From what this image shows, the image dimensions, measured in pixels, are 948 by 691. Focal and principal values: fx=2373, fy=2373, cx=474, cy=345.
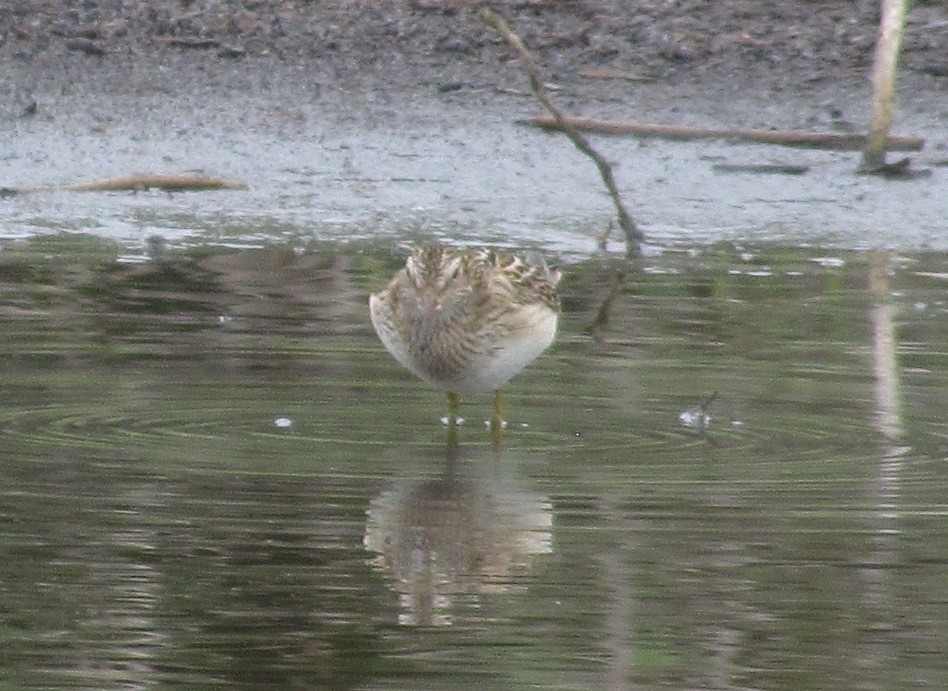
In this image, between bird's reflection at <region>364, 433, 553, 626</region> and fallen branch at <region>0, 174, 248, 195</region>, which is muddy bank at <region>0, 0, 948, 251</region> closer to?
fallen branch at <region>0, 174, 248, 195</region>

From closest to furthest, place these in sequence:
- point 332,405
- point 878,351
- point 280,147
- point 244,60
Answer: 1. point 332,405
2. point 878,351
3. point 280,147
4. point 244,60

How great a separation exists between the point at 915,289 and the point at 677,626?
580 cm

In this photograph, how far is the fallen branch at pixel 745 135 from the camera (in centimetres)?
1328

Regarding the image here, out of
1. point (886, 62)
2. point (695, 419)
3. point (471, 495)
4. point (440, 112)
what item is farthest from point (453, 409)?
point (440, 112)

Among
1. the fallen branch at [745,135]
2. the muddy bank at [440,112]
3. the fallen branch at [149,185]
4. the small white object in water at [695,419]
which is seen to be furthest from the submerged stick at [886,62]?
the small white object in water at [695,419]

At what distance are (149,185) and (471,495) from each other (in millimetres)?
6436

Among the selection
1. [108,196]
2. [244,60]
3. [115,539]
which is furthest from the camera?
[244,60]

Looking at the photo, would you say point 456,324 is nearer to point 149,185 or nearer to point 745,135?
point 149,185

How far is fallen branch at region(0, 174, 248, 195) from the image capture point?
12.5 m

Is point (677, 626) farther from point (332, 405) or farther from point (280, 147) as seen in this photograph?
point (280, 147)

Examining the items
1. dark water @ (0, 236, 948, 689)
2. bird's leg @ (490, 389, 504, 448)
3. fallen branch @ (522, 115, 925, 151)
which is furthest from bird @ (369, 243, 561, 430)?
fallen branch @ (522, 115, 925, 151)

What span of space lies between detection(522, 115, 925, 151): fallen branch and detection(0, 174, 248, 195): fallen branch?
198 centimetres

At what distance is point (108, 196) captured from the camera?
41.0 ft

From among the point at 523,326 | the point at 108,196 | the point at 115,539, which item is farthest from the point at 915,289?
the point at 115,539
